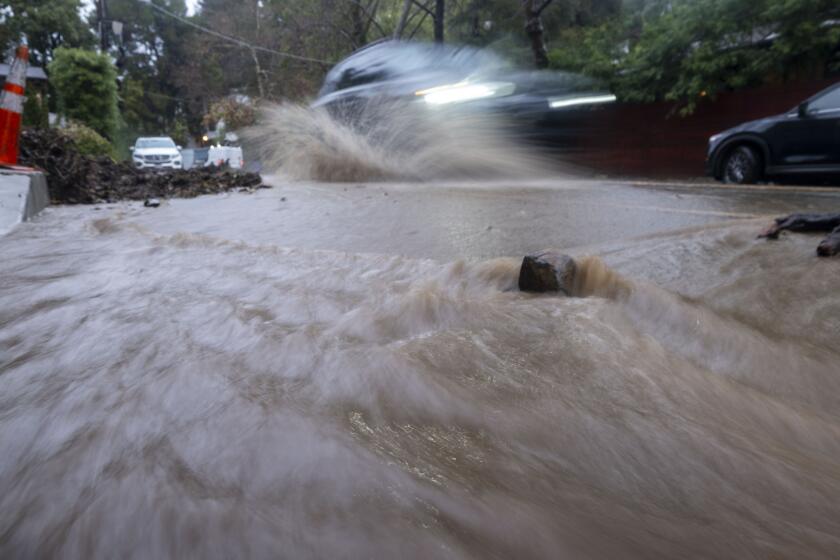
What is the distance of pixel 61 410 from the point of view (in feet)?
4.77

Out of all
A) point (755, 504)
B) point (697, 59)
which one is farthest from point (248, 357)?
point (697, 59)

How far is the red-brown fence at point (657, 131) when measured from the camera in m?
12.1

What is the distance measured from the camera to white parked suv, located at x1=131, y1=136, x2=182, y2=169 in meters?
23.5

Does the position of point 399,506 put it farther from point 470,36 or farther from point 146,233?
point 470,36

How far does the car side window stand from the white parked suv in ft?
70.1

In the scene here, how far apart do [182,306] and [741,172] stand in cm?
851

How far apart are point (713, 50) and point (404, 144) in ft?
24.3

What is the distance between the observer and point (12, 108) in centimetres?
532

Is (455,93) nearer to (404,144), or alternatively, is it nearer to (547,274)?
(404,144)

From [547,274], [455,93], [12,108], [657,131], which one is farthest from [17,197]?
[657,131]

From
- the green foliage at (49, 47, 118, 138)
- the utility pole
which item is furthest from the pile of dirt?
the green foliage at (49, 47, 118, 138)

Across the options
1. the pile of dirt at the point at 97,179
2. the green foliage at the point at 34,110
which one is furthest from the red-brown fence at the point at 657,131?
the green foliage at the point at 34,110

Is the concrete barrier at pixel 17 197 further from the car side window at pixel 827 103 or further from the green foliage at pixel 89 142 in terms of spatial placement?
the green foliage at pixel 89 142

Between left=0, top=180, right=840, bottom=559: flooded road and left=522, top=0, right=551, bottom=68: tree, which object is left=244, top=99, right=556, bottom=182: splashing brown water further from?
left=522, top=0, right=551, bottom=68: tree
